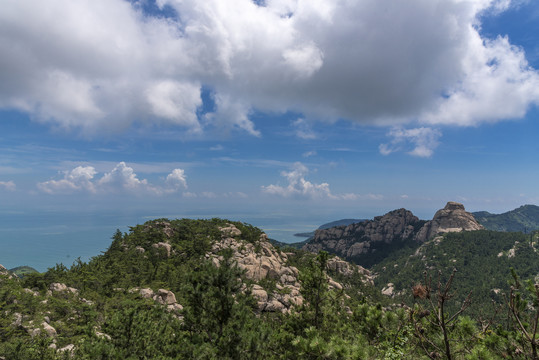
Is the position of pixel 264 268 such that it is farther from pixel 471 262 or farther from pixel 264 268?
pixel 471 262

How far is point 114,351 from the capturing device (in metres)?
16.3

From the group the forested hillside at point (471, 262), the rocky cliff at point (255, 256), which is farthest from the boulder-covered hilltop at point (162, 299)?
the forested hillside at point (471, 262)

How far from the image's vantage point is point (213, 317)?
17.4 m

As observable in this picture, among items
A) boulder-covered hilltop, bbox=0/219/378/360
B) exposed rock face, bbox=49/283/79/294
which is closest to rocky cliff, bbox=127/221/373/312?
boulder-covered hilltop, bbox=0/219/378/360

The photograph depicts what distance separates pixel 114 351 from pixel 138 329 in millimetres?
3169

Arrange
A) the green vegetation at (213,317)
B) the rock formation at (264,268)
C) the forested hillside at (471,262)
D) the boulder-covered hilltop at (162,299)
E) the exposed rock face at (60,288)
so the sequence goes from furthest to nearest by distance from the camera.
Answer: the forested hillside at (471,262)
the rock formation at (264,268)
the exposed rock face at (60,288)
the boulder-covered hilltop at (162,299)
the green vegetation at (213,317)

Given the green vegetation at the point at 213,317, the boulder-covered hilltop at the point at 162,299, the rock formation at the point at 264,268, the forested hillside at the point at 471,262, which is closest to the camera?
the green vegetation at the point at 213,317

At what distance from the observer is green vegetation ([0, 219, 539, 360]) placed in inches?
370

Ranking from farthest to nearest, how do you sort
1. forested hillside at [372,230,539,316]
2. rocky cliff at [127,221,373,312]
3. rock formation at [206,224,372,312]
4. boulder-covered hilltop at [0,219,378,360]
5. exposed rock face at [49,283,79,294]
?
forested hillside at [372,230,539,316] → rocky cliff at [127,221,373,312] → rock formation at [206,224,372,312] → exposed rock face at [49,283,79,294] → boulder-covered hilltop at [0,219,378,360]

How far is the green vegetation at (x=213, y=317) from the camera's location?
30.9 ft

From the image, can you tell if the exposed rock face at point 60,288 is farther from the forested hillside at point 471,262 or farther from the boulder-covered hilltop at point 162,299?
the forested hillside at point 471,262

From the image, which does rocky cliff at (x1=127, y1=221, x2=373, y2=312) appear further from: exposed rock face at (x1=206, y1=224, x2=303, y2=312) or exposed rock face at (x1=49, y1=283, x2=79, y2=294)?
exposed rock face at (x1=49, y1=283, x2=79, y2=294)

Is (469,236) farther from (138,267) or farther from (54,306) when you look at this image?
(54,306)

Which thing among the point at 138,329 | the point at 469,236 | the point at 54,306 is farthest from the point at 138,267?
the point at 469,236
